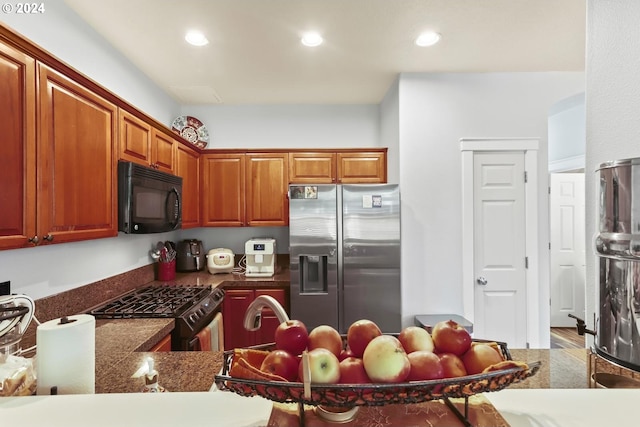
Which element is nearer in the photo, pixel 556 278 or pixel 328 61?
pixel 328 61

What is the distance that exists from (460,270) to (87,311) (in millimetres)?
2896

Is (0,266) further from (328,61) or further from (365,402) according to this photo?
(328,61)

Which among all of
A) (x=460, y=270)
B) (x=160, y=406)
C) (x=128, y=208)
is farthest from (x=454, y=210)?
(x=160, y=406)

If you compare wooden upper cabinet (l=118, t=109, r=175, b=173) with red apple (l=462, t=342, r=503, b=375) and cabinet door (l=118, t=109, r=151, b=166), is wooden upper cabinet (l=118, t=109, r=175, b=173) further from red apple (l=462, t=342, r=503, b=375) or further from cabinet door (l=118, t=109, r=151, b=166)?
red apple (l=462, t=342, r=503, b=375)

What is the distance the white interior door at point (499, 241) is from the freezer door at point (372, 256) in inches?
29.9

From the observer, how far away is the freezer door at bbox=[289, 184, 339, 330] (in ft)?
9.78

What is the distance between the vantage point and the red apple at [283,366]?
2.02 feet

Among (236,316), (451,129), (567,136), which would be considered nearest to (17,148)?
(236,316)

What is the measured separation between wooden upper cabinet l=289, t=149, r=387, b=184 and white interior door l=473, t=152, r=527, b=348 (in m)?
1.00

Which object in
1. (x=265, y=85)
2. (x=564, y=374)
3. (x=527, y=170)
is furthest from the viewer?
(x=265, y=85)

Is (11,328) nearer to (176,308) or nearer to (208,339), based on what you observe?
(176,308)

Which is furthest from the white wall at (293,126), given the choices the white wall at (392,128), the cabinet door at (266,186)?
the cabinet door at (266,186)

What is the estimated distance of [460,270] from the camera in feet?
9.77

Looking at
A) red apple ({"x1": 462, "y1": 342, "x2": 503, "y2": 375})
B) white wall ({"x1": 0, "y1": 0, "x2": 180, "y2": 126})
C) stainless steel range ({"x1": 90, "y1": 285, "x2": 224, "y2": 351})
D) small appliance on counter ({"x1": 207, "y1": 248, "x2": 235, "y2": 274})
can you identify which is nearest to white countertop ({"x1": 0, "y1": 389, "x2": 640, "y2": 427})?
red apple ({"x1": 462, "y1": 342, "x2": 503, "y2": 375})
